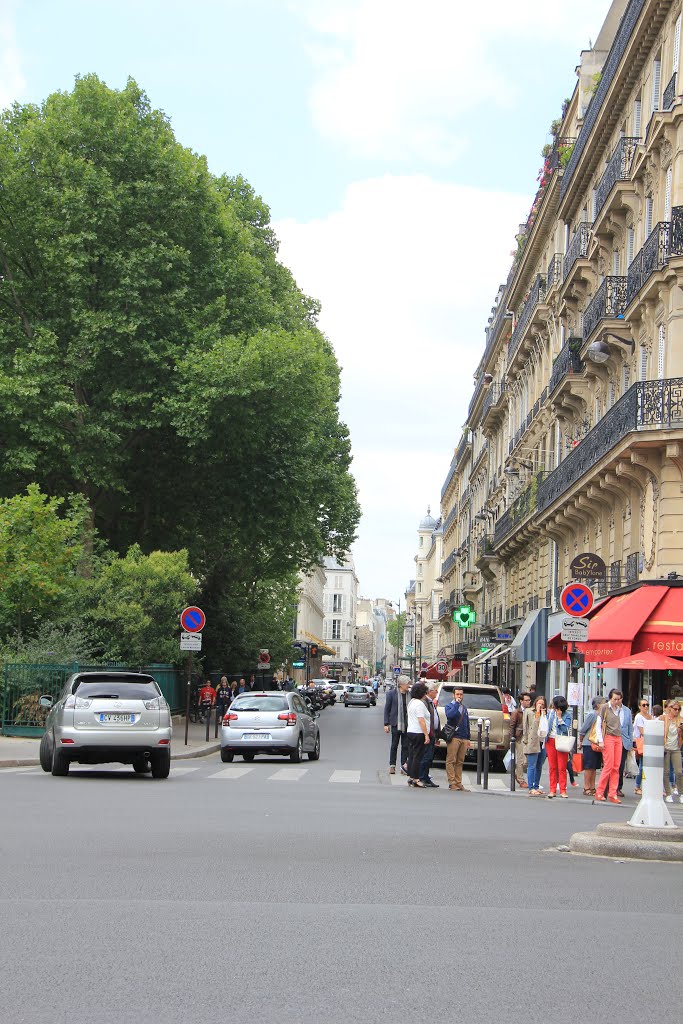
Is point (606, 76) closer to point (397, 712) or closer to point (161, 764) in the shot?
point (397, 712)

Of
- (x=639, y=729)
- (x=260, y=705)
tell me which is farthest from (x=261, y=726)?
(x=639, y=729)

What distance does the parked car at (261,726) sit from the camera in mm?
26766

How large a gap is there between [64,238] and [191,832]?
79.2 feet

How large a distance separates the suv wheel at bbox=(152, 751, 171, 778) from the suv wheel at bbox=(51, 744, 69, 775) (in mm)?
1303

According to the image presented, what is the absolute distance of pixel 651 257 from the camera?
94.2 ft

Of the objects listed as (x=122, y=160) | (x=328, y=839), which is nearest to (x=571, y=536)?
(x=122, y=160)

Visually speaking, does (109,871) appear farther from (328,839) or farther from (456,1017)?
(456,1017)

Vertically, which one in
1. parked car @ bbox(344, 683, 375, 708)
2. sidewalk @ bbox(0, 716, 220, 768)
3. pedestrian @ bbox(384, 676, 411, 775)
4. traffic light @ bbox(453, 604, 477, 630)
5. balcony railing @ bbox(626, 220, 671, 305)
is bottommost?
sidewalk @ bbox(0, 716, 220, 768)

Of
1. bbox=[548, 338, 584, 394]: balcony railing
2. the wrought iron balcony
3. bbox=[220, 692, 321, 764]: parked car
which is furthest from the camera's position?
bbox=[548, 338, 584, 394]: balcony railing

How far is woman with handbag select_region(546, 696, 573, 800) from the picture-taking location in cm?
2167

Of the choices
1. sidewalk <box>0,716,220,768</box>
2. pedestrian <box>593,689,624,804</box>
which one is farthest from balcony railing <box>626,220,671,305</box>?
sidewalk <box>0,716,220,768</box>

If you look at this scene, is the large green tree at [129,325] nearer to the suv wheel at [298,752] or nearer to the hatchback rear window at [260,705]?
the hatchback rear window at [260,705]

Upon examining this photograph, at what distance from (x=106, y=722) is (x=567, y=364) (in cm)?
2156

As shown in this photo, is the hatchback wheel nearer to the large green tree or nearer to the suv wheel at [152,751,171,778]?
the suv wheel at [152,751,171,778]
